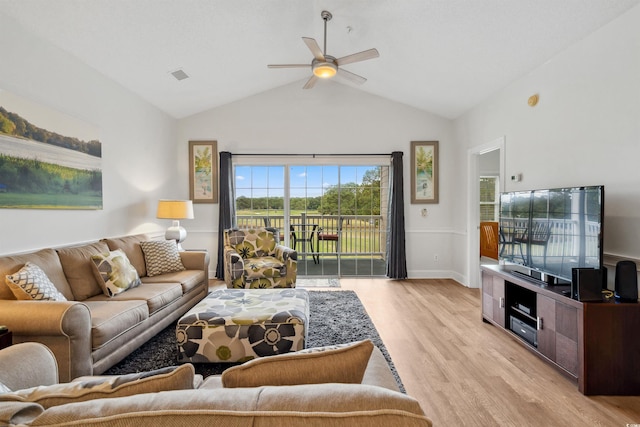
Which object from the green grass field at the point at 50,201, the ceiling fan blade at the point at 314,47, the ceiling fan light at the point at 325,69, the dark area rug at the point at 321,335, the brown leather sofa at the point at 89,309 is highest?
the ceiling fan blade at the point at 314,47

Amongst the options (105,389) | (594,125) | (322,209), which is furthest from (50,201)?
(594,125)

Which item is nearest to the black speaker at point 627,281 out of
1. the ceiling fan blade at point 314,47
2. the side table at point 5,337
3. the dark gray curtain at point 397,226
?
the ceiling fan blade at point 314,47

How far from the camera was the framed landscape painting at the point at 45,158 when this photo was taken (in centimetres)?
251

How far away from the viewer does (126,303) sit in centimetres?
255

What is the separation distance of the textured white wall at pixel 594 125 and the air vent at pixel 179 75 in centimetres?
396

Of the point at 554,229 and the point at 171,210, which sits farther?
the point at 171,210

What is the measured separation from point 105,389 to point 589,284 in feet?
8.78

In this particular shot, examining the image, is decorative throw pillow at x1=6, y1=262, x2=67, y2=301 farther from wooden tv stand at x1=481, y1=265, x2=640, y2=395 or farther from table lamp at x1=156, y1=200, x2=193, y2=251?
wooden tv stand at x1=481, y1=265, x2=640, y2=395

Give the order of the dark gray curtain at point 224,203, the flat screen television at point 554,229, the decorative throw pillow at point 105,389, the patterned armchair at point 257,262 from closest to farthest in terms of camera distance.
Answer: the decorative throw pillow at point 105,389 → the flat screen television at point 554,229 → the patterned armchair at point 257,262 → the dark gray curtain at point 224,203

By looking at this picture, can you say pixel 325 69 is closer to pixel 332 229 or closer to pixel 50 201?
pixel 50 201

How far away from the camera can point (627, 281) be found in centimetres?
213

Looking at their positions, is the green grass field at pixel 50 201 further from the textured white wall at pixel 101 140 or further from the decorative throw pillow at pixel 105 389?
the decorative throw pillow at pixel 105 389

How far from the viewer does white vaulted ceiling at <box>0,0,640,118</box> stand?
2.66 meters

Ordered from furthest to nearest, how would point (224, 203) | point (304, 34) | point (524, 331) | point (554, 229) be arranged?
point (224, 203) → point (304, 34) → point (524, 331) → point (554, 229)
